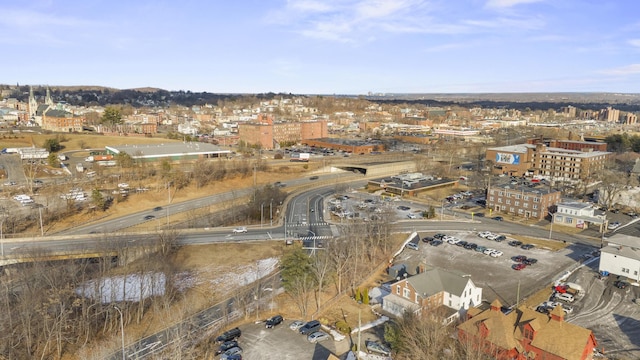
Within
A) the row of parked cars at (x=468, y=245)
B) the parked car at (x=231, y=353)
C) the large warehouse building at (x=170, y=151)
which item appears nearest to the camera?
the parked car at (x=231, y=353)

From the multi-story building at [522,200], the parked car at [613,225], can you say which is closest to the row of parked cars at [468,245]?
the multi-story building at [522,200]

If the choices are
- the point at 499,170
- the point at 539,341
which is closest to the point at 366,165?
the point at 499,170

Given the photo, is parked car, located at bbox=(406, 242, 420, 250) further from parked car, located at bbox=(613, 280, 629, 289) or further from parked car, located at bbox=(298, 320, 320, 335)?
parked car, located at bbox=(298, 320, 320, 335)

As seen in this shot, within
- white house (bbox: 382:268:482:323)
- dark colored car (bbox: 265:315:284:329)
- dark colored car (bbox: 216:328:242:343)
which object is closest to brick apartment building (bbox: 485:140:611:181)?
white house (bbox: 382:268:482:323)

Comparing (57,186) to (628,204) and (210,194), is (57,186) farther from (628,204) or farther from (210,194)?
(628,204)

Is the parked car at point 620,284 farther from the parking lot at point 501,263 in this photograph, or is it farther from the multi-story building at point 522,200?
the multi-story building at point 522,200
